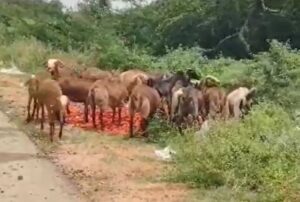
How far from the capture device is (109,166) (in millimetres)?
9484

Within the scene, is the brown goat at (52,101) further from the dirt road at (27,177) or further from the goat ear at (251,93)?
the goat ear at (251,93)

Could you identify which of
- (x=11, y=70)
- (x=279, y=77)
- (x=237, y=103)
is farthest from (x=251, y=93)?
(x=11, y=70)

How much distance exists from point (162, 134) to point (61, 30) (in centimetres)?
1315

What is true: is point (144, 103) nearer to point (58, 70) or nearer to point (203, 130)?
point (203, 130)

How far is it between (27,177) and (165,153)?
2.08 metres

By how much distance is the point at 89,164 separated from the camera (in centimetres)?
955

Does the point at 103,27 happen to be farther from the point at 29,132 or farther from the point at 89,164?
the point at 89,164

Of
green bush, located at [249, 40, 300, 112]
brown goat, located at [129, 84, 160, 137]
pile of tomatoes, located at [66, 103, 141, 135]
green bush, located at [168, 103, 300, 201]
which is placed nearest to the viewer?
A: green bush, located at [168, 103, 300, 201]

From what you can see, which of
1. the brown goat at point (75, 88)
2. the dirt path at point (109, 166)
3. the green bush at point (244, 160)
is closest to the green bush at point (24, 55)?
the brown goat at point (75, 88)

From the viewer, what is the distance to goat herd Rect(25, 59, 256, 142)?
1108 cm

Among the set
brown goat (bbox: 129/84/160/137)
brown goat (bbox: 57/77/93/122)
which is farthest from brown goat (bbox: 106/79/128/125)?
brown goat (bbox: 129/84/160/137)

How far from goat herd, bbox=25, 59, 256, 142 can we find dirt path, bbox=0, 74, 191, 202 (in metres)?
0.35

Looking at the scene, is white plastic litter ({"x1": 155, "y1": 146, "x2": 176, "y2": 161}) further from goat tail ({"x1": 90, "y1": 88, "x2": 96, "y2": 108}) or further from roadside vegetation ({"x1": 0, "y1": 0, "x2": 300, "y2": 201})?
goat tail ({"x1": 90, "y1": 88, "x2": 96, "y2": 108})

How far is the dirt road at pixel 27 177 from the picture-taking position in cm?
812
